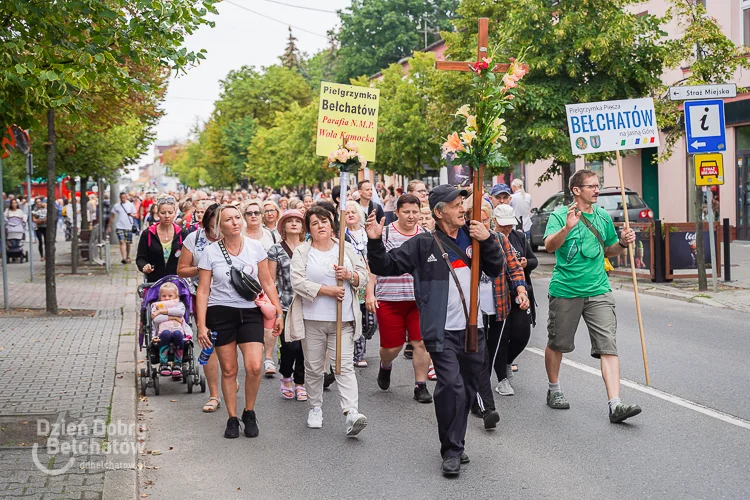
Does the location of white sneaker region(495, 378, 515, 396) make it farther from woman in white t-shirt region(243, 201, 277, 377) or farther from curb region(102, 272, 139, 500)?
curb region(102, 272, 139, 500)

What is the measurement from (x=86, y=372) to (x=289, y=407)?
249cm

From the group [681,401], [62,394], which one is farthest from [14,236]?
[681,401]

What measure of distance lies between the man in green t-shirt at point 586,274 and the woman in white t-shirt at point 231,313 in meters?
2.28

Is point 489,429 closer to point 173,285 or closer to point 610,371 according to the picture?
point 610,371

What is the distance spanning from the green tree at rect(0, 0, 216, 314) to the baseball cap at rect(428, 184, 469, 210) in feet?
9.22

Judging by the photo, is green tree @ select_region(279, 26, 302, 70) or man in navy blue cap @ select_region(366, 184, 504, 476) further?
green tree @ select_region(279, 26, 302, 70)

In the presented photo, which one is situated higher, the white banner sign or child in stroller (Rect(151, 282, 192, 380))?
the white banner sign

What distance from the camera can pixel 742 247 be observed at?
2455cm

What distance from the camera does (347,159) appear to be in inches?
318

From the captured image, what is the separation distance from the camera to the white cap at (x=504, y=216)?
8.53 metres

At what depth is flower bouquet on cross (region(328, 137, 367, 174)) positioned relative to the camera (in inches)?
314

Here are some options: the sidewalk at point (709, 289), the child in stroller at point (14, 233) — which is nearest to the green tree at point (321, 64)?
the child in stroller at point (14, 233)

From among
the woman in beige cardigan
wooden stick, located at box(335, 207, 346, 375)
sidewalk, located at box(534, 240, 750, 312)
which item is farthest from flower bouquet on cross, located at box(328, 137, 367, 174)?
sidewalk, located at box(534, 240, 750, 312)

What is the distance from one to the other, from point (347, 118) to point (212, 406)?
112 inches
